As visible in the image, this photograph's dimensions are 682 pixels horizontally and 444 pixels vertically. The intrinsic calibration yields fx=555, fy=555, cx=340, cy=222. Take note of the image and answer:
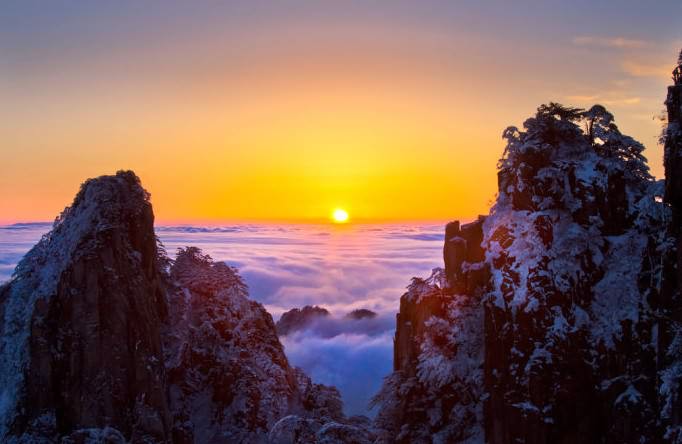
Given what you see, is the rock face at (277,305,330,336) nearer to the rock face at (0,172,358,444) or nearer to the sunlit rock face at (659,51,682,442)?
the rock face at (0,172,358,444)

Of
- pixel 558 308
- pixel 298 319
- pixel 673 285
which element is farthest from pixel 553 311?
pixel 298 319

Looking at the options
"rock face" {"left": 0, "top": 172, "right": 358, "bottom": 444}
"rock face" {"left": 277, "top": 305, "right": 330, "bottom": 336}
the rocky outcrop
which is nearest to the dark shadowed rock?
"rock face" {"left": 277, "top": 305, "right": 330, "bottom": 336}

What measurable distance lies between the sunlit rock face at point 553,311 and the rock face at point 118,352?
21.5 feet

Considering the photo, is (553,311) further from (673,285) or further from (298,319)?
(298,319)

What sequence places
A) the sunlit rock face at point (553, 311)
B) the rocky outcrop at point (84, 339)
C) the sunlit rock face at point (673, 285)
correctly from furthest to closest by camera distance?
the rocky outcrop at point (84, 339)
the sunlit rock face at point (553, 311)
the sunlit rock face at point (673, 285)

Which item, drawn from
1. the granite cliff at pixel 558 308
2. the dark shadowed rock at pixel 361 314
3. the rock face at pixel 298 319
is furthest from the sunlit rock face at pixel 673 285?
the dark shadowed rock at pixel 361 314

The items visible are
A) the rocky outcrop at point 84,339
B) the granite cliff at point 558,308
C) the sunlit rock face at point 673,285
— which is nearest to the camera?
the sunlit rock face at point 673,285

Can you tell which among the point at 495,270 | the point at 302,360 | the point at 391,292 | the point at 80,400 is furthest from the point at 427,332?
the point at 391,292

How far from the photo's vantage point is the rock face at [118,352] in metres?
28.9

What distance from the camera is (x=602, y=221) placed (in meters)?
27.7

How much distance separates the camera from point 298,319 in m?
116

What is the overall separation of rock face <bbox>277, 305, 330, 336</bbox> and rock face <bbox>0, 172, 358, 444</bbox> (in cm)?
7478

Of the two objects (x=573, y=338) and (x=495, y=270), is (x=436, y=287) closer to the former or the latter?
(x=495, y=270)

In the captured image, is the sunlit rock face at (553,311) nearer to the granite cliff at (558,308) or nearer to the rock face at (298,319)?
the granite cliff at (558,308)
